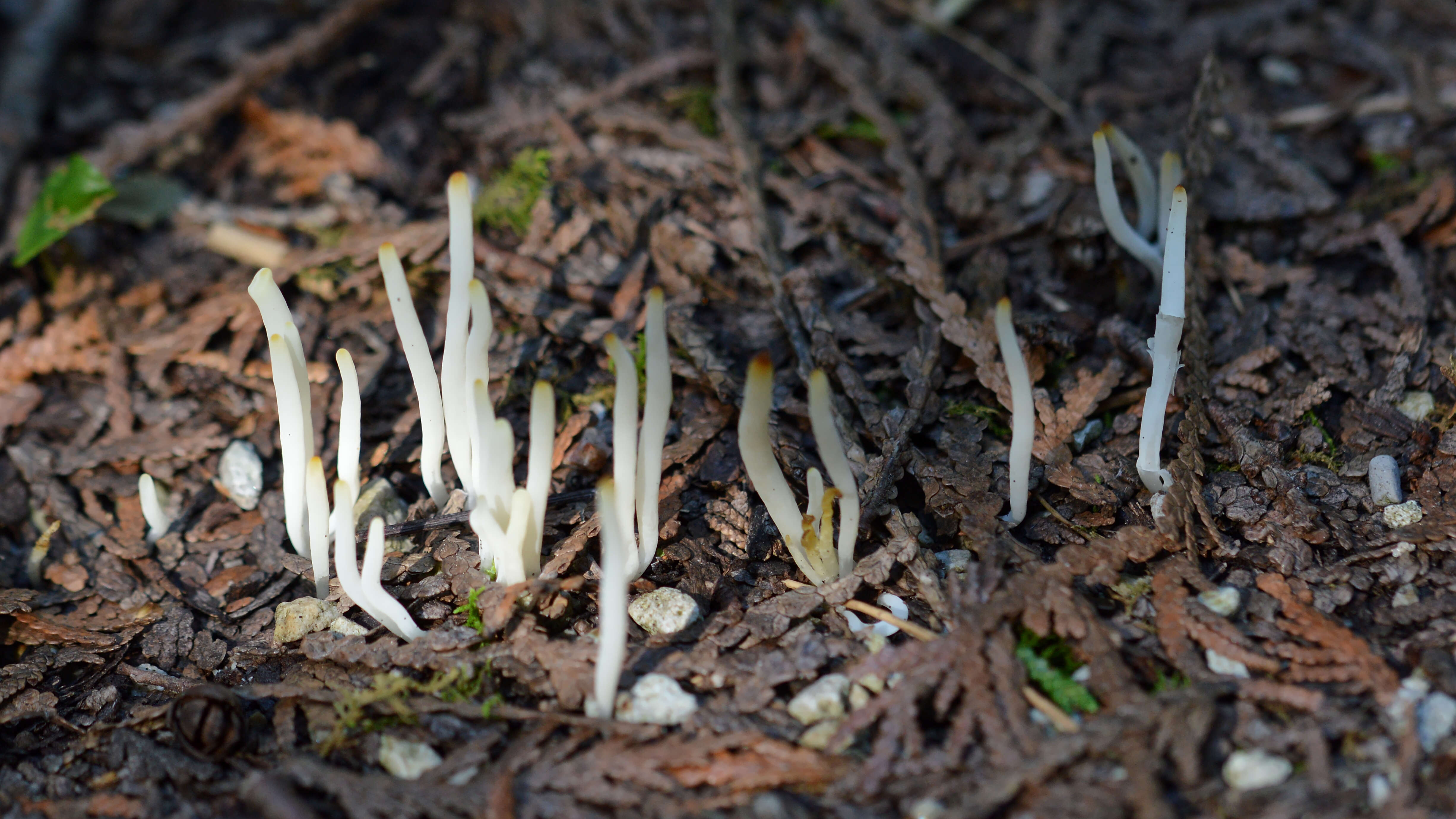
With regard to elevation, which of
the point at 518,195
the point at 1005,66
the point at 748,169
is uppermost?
the point at 1005,66

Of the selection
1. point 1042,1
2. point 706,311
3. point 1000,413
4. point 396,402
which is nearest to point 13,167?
point 396,402

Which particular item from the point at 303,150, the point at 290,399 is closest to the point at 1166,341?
the point at 290,399

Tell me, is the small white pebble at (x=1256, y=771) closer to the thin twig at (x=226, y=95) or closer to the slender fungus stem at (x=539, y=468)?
the slender fungus stem at (x=539, y=468)

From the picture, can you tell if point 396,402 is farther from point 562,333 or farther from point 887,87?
point 887,87

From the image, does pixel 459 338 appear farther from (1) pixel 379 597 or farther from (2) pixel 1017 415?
(2) pixel 1017 415

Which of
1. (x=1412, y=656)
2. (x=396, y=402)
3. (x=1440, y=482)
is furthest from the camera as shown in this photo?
(x=396, y=402)

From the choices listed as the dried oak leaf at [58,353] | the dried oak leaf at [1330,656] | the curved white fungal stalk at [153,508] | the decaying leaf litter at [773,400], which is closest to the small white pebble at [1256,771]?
the decaying leaf litter at [773,400]

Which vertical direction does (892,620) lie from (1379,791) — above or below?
below
